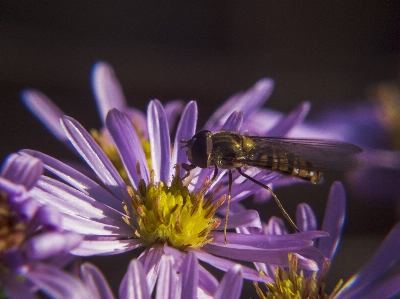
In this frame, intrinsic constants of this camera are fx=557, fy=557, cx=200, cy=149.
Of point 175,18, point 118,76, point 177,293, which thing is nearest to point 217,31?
point 175,18

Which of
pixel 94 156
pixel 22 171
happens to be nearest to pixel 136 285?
pixel 22 171

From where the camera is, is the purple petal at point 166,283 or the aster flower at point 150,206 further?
the aster flower at point 150,206

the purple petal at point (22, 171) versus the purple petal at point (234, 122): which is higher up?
the purple petal at point (22, 171)

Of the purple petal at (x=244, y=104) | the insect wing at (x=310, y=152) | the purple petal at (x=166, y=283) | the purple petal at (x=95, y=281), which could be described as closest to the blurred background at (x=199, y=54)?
the purple petal at (x=244, y=104)

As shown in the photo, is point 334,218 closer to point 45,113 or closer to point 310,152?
point 310,152

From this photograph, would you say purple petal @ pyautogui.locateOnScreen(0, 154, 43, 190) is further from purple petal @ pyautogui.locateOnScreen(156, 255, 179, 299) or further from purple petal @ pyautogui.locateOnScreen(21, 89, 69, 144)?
purple petal @ pyautogui.locateOnScreen(21, 89, 69, 144)

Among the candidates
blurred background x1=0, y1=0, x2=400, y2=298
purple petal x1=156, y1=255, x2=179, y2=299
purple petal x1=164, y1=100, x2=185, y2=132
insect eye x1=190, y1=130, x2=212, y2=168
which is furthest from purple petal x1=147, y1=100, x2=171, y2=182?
blurred background x1=0, y1=0, x2=400, y2=298

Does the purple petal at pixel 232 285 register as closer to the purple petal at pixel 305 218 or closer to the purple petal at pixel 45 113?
the purple petal at pixel 305 218
